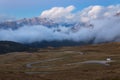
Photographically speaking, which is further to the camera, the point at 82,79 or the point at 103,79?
the point at 82,79

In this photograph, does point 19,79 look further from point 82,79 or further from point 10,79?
point 82,79

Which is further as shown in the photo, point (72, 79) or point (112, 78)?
point (72, 79)

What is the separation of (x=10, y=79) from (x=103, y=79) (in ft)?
71.6

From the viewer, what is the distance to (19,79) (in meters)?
71.4

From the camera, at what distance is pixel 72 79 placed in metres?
78.4

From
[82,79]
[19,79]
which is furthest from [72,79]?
[19,79]

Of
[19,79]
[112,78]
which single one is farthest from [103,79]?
[19,79]

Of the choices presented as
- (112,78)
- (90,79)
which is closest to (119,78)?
(112,78)

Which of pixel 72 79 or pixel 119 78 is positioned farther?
pixel 72 79

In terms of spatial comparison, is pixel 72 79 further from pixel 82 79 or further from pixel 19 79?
pixel 19 79

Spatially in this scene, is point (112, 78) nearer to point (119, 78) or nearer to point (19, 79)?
point (119, 78)

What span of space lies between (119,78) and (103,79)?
12.5 feet

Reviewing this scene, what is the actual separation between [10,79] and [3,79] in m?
1.67

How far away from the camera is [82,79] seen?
7800 centimetres
